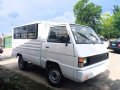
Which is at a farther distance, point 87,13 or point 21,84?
point 87,13

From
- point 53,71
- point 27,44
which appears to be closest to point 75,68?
point 53,71

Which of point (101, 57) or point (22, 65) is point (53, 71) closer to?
point (101, 57)

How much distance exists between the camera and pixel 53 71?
619cm

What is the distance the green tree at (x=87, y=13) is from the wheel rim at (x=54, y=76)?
47491mm

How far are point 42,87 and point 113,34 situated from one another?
156 ft

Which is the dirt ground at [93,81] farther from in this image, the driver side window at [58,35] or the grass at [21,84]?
the driver side window at [58,35]

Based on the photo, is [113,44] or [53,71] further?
[113,44]

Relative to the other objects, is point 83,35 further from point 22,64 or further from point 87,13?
point 87,13

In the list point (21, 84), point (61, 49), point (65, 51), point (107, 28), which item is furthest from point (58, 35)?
point (107, 28)

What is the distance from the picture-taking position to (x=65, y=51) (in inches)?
219

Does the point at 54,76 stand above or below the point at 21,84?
above

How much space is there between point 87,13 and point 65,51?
163ft

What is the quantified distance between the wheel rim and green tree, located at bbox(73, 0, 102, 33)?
156ft

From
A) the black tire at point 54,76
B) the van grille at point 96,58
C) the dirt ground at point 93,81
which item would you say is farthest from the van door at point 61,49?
the dirt ground at point 93,81
